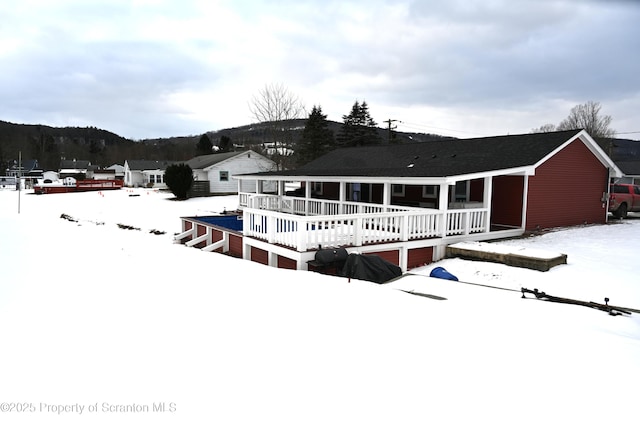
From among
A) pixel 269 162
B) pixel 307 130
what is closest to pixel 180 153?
pixel 307 130

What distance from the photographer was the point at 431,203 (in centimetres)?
1562

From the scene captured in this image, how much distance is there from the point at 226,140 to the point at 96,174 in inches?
1111

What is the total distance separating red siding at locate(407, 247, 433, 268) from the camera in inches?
412

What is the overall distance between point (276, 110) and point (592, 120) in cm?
4677

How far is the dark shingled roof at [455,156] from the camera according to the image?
1327 centimetres

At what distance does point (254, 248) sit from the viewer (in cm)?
1087

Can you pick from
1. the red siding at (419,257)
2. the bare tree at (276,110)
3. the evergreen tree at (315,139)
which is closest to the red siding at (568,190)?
the red siding at (419,257)

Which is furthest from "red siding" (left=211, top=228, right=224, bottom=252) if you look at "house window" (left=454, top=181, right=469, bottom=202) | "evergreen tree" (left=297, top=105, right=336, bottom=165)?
"evergreen tree" (left=297, top=105, right=336, bottom=165)

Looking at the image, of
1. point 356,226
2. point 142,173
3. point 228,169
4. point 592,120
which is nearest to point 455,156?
point 356,226

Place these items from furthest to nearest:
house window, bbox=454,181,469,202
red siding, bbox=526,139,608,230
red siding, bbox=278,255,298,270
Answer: house window, bbox=454,181,469,202
red siding, bbox=526,139,608,230
red siding, bbox=278,255,298,270

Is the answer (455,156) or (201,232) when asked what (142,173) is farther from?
(455,156)

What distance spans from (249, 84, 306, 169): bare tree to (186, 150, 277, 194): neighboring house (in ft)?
17.1

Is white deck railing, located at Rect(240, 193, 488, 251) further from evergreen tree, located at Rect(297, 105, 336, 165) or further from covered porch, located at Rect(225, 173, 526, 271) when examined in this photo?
evergreen tree, located at Rect(297, 105, 336, 165)

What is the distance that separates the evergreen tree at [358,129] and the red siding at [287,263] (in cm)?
4817
